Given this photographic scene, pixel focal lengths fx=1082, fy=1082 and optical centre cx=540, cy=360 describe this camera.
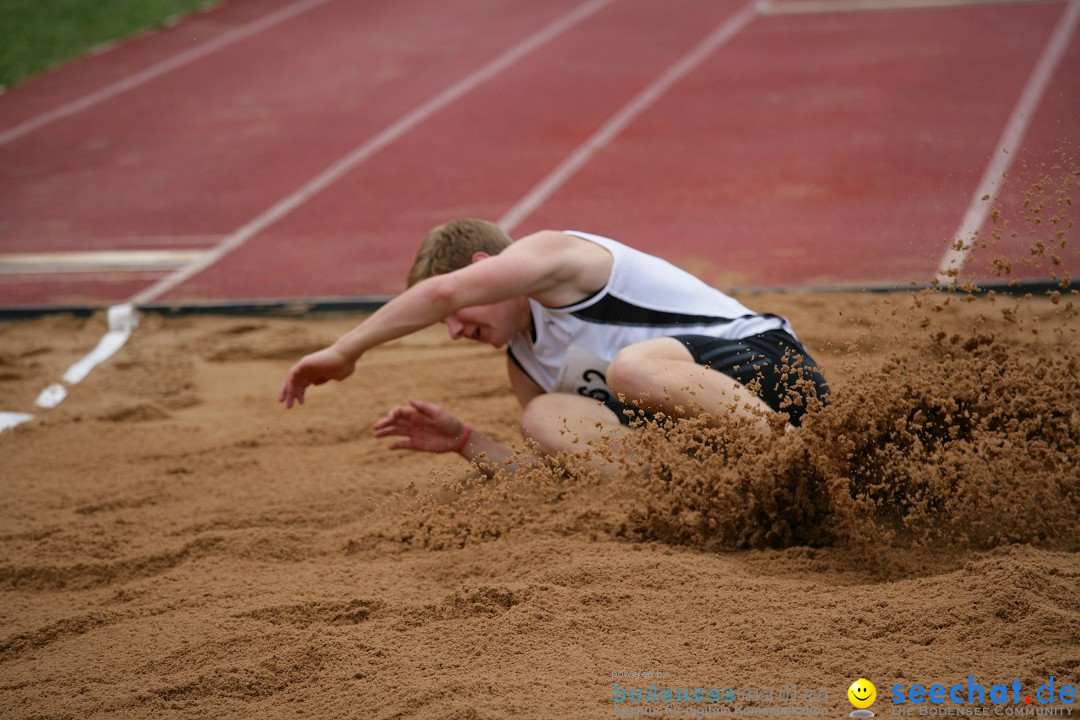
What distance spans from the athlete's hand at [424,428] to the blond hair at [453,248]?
0.36 m

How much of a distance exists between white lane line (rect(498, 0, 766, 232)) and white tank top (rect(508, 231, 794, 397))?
2.70m

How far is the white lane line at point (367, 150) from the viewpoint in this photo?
5488 millimetres

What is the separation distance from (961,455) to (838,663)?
0.77 meters

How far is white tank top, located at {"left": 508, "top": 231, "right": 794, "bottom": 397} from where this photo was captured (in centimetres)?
296

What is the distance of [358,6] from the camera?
37.5ft

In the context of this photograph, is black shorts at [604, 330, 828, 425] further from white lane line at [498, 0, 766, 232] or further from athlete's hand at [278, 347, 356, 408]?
white lane line at [498, 0, 766, 232]

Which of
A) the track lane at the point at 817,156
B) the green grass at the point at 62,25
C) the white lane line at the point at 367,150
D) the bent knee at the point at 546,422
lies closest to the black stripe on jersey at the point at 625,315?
the bent knee at the point at 546,422

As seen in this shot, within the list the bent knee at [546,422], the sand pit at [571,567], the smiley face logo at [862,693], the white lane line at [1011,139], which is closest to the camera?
the smiley face logo at [862,693]

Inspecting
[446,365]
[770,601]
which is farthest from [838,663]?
[446,365]

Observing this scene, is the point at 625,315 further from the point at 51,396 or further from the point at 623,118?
the point at 623,118

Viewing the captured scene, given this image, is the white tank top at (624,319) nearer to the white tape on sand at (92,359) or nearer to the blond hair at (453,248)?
the blond hair at (453,248)

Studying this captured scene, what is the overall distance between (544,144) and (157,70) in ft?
13.8

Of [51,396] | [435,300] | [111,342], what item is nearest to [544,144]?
[111,342]

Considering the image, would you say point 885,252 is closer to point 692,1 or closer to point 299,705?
point 299,705
